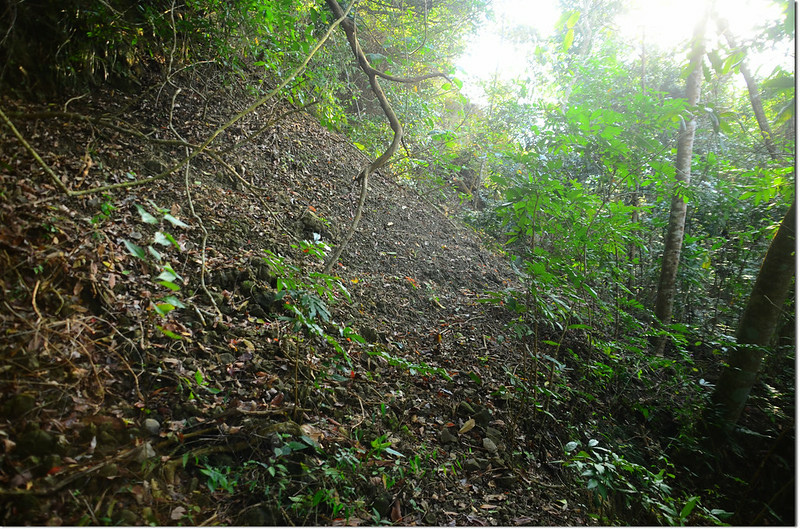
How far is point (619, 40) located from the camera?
364 inches

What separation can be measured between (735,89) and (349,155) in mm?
7566

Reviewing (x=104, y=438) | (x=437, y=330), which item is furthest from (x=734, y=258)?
(x=104, y=438)

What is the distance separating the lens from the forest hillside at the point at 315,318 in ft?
5.58

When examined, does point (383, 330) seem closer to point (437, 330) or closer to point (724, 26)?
point (437, 330)

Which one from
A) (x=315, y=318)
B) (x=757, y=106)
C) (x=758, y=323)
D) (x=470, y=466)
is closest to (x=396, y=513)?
(x=470, y=466)

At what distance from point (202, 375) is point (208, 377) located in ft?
0.15

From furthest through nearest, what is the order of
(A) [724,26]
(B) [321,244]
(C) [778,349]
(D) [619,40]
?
(D) [619,40] → (C) [778,349] → (B) [321,244] → (A) [724,26]

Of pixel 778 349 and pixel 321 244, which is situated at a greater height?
pixel 778 349

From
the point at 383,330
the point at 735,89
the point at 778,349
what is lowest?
the point at 383,330

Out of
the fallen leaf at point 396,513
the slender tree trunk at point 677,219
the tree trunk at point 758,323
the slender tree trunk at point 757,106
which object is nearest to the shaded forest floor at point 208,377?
the fallen leaf at point 396,513

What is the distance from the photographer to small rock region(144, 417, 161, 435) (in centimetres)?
175

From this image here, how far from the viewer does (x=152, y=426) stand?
1767 millimetres

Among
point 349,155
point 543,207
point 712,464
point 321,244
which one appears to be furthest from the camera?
point 349,155

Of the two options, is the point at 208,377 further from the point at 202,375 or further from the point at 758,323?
the point at 758,323
